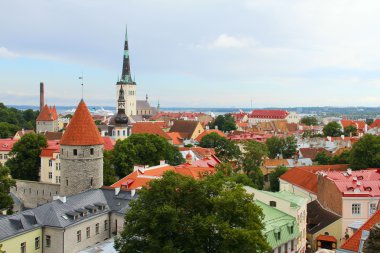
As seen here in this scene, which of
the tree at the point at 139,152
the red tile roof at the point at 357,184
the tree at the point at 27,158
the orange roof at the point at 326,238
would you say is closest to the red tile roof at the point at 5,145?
the tree at the point at 27,158

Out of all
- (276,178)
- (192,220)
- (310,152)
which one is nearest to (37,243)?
(192,220)

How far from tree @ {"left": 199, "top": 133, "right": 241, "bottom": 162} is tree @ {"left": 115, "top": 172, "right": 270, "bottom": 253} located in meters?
46.5

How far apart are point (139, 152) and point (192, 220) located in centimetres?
3272

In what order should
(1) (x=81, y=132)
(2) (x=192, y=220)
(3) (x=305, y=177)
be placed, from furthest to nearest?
(3) (x=305, y=177) < (1) (x=81, y=132) < (2) (x=192, y=220)

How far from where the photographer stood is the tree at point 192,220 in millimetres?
22344

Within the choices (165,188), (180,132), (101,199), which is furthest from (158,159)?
(180,132)

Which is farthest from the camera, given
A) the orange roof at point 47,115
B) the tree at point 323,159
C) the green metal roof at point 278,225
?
the orange roof at point 47,115

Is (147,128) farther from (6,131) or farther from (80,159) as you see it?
(80,159)

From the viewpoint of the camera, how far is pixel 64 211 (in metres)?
33.0

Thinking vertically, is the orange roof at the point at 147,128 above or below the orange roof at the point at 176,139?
above

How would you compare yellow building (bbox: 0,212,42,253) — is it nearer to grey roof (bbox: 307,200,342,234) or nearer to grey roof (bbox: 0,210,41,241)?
grey roof (bbox: 0,210,41,241)

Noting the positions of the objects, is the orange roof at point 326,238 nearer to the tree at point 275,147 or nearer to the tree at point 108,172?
the tree at point 108,172

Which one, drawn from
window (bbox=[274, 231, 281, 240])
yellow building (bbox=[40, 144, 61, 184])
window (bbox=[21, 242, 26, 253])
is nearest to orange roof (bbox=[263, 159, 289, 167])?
yellow building (bbox=[40, 144, 61, 184])

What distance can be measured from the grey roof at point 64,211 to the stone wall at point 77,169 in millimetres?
2060
